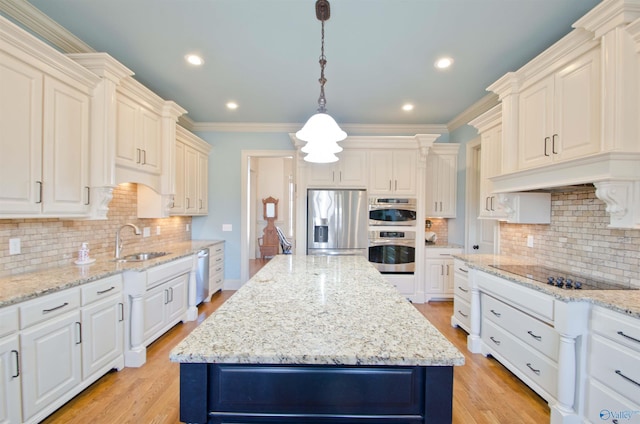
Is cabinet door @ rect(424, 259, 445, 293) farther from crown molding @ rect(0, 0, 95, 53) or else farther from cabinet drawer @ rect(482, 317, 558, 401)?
crown molding @ rect(0, 0, 95, 53)

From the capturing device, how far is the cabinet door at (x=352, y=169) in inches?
162

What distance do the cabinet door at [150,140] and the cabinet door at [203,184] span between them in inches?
46.0

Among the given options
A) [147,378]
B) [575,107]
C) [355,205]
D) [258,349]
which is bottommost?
[147,378]

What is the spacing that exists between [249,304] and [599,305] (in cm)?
187

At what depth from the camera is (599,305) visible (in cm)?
156

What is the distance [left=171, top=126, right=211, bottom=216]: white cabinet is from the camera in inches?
146

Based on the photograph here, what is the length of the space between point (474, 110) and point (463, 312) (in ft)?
8.50

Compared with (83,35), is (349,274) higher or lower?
lower

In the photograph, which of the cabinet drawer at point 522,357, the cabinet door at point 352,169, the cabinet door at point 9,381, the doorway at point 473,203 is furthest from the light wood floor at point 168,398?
the cabinet door at point 352,169

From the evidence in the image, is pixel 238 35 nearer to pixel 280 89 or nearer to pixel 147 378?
pixel 280 89

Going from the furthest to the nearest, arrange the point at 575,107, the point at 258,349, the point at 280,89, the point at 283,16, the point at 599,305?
the point at 280,89 → the point at 283,16 → the point at 575,107 → the point at 599,305 → the point at 258,349

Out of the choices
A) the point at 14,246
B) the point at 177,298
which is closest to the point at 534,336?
the point at 177,298

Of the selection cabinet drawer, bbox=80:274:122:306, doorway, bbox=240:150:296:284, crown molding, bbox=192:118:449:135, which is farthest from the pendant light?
doorway, bbox=240:150:296:284

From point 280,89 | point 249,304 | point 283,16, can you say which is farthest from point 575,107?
point 280,89
